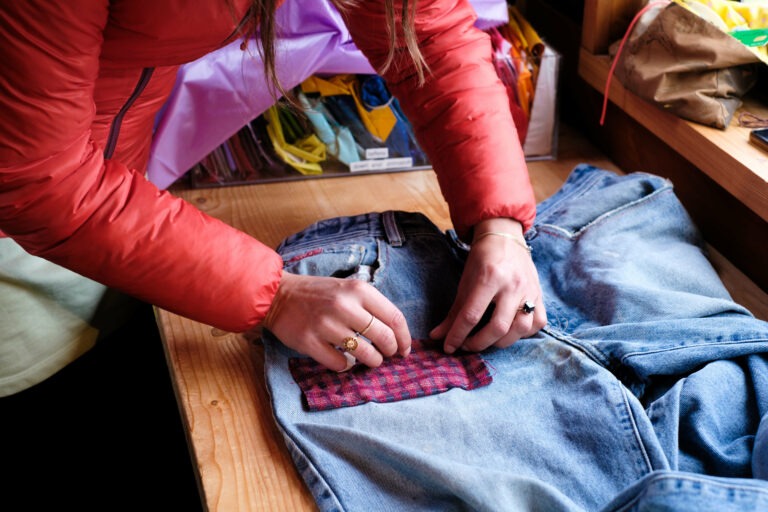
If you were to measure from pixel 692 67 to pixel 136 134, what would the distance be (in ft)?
2.47

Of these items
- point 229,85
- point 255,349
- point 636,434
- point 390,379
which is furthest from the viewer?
point 229,85

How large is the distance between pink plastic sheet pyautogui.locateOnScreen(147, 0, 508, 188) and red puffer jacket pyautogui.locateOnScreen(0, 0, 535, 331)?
0.19 m

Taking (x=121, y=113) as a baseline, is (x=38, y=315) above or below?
below

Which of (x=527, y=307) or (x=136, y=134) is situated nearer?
(x=527, y=307)

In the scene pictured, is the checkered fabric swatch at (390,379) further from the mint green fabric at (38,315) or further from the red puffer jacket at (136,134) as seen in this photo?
the mint green fabric at (38,315)

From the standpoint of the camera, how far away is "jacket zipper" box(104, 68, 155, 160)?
0.90 m

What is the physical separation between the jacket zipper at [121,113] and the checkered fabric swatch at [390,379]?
37 centimetres

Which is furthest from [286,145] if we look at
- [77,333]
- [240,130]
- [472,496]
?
[472,496]

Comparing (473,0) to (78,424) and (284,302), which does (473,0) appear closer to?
(284,302)

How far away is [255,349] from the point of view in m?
0.92

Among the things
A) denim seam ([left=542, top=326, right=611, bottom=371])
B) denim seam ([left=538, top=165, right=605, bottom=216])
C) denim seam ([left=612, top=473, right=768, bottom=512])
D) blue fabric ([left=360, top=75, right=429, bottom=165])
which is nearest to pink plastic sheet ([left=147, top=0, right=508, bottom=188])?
blue fabric ([left=360, top=75, right=429, bottom=165])

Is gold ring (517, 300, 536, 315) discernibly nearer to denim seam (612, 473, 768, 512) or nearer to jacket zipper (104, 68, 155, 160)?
denim seam (612, 473, 768, 512)

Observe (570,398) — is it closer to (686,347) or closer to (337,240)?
(686,347)

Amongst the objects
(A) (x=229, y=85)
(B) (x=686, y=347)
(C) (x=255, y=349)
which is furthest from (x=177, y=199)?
(B) (x=686, y=347)
